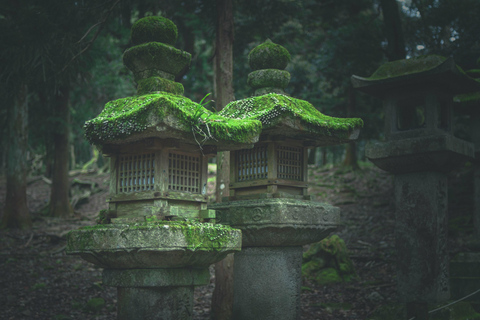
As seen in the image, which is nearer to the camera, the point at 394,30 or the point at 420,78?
the point at 420,78

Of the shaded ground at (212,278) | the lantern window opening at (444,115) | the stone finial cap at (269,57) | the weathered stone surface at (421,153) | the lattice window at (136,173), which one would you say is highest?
the stone finial cap at (269,57)

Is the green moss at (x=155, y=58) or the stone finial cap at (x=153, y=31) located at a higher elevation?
the stone finial cap at (x=153, y=31)

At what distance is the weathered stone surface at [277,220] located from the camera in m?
6.34

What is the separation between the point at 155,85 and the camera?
575 centimetres

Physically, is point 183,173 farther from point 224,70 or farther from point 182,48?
point 182,48

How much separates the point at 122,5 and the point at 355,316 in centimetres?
807

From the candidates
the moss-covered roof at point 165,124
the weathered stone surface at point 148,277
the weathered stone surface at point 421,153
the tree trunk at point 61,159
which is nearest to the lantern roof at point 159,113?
the moss-covered roof at point 165,124

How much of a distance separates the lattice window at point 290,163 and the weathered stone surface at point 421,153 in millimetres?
1787

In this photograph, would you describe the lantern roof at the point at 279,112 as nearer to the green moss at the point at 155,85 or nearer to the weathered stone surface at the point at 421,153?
the green moss at the point at 155,85

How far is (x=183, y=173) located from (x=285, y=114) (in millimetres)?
1616

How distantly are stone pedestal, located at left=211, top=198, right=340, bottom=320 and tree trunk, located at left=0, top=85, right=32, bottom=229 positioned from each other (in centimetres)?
980

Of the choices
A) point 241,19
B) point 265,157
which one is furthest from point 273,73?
point 241,19

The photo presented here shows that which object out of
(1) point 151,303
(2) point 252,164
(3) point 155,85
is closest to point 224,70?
(2) point 252,164

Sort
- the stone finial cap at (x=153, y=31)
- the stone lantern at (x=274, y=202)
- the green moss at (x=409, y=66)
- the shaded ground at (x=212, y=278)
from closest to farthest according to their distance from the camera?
the stone finial cap at (x=153, y=31) < the stone lantern at (x=274, y=202) < the green moss at (x=409, y=66) < the shaded ground at (x=212, y=278)
